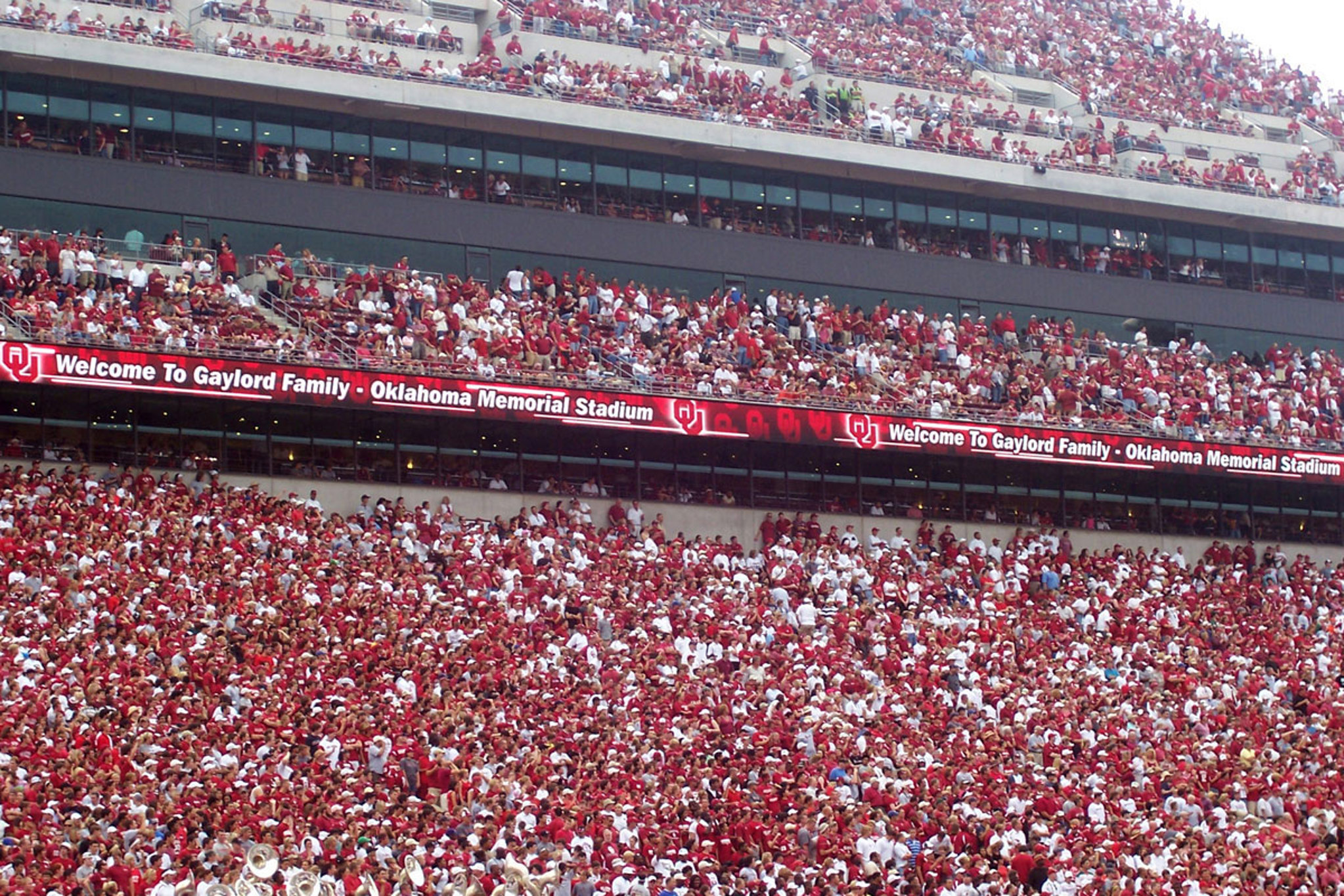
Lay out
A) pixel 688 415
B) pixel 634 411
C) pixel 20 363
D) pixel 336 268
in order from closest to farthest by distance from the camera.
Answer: pixel 20 363, pixel 634 411, pixel 688 415, pixel 336 268

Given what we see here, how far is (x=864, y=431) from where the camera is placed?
1604 inches

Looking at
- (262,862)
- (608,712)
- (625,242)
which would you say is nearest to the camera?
(262,862)

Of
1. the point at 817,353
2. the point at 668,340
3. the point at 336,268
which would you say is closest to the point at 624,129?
the point at 668,340

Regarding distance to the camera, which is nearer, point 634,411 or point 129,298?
point 129,298

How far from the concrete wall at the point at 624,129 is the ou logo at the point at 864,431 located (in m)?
7.22

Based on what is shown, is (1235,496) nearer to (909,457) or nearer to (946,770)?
(909,457)

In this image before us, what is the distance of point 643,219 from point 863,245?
5.37 metres

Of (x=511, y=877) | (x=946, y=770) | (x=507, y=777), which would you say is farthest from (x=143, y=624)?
(x=946, y=770)

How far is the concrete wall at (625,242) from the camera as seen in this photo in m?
39.6

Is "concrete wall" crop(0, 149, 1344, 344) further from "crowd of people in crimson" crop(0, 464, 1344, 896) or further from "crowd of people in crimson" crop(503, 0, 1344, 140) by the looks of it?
"crowd of people in crimson" crop(0, 464, 1344, 896)

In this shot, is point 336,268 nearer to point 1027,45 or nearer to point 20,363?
point 20,363

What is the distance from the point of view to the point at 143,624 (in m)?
28.0

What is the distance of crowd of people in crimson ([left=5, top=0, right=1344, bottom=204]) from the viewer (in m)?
41.9

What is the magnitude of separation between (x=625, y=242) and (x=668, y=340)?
12.3ft
